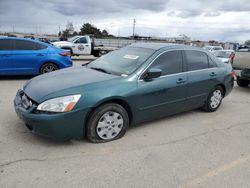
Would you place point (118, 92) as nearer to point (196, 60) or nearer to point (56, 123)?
point (56, 123)

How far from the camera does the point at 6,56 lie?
8.37m

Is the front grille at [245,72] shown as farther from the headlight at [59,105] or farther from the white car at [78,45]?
the white car at [78,45]

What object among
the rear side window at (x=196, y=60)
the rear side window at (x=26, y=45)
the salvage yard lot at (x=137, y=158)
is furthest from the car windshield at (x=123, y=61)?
the rear side window at (x=26, y=45)

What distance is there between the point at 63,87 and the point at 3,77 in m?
6.20

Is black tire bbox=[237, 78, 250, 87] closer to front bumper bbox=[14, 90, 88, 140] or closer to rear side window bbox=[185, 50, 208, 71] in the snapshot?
rear side window bbox=[185, 50, 208, 71]

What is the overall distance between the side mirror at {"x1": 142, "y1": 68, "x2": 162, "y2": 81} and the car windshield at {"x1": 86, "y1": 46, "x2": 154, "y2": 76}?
0.22 m

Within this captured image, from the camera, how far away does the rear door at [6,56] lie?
8.34 metres

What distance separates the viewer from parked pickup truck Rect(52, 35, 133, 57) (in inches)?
754

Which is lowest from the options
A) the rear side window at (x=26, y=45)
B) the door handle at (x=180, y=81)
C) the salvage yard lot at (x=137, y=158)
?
the salvage yard lot at (x=137, y=158)

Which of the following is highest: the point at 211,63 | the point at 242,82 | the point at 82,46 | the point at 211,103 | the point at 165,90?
the point at 82,46

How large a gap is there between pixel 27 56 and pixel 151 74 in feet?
18.6

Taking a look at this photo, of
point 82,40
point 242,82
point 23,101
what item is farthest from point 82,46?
point 23,101

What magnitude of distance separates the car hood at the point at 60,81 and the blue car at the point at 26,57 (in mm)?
4402

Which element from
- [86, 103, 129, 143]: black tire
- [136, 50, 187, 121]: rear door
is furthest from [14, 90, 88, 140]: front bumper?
[136, 50, 187, 121]: rear door
